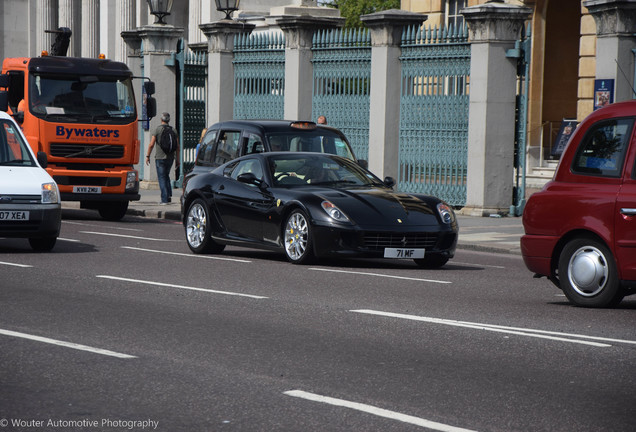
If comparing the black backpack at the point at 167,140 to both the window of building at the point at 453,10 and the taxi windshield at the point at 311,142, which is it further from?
the window of building at the point at 453,10

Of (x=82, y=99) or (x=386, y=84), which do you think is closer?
(x=82, y=99)

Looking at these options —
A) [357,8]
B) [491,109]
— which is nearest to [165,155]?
[491,109]

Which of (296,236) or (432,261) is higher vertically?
(296,236)

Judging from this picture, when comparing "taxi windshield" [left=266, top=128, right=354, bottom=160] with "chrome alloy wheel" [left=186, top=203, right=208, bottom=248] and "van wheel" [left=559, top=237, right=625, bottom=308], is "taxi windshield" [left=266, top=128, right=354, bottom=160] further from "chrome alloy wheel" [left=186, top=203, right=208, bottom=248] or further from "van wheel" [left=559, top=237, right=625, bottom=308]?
"van wheel" [left=559, top=237, right=625, bottom=308]

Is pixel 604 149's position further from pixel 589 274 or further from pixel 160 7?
pixel 160 7

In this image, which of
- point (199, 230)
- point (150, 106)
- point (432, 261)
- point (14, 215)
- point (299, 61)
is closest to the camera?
point (432, 261)

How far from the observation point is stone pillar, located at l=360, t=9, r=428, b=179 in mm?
24172

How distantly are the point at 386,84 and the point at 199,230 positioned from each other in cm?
926

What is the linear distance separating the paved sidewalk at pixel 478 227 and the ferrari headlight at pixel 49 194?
5970mm

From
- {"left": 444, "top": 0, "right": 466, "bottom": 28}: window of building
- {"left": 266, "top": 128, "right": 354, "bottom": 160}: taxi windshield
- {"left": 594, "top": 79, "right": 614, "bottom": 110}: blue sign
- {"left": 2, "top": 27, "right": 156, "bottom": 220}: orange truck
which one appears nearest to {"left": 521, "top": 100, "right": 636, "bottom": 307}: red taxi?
{"left": 266, "top": 128, "right": 354, "bottom": 160}: taxi windshield

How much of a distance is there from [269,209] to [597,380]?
7.85 metres

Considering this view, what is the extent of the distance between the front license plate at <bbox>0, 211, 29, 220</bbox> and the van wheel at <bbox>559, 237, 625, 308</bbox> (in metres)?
6.97

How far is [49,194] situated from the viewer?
15.3 metres

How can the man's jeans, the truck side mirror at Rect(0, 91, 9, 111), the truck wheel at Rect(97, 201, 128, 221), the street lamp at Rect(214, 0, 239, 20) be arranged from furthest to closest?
the street lamp at Rect(214, 0, 239, 20), the man's jeans, the truck wheel at Rect(97, 201, 128, 221), the truck side mirror at Rect(0, 91, 9, 111)
